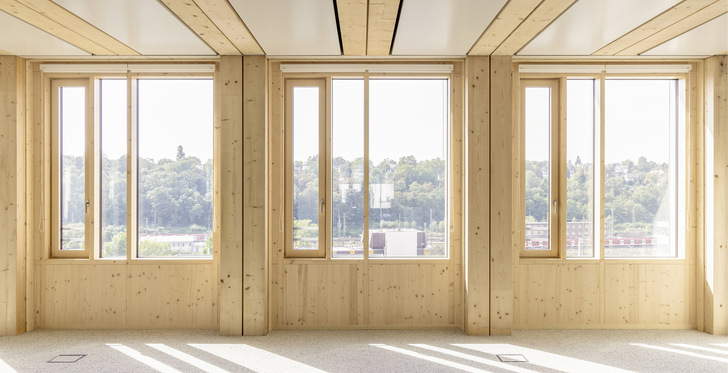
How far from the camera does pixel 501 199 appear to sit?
4.30m

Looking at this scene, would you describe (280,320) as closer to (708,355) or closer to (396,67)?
(396,67)

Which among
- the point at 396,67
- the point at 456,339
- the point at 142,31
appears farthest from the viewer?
the point at 396,67

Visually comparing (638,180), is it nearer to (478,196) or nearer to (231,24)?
(478,196)

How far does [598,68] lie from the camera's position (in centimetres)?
450

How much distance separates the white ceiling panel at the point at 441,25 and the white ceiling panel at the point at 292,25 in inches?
21.2

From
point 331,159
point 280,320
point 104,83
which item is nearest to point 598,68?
→ point 331,159

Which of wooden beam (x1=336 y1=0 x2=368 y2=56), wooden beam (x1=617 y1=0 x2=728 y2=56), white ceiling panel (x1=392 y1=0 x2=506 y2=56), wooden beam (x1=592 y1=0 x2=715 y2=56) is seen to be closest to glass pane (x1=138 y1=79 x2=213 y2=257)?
wooden beam (x1=336 y1=0 x2=368 y2=56)

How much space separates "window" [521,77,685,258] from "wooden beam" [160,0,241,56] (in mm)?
2825

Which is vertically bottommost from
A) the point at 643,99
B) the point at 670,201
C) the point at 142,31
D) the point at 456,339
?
the point at 456,339

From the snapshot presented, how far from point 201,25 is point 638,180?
13.9ft

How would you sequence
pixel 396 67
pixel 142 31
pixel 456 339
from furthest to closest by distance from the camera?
pixel 396 67 < pixel 456 339 < pixel 142 31

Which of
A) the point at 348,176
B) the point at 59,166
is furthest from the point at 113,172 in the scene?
the point at 348,176

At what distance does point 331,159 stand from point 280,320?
64.0 inches

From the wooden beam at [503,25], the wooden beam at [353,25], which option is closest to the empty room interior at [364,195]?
the wooden beam at [503,25]
